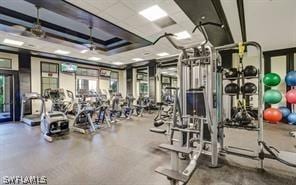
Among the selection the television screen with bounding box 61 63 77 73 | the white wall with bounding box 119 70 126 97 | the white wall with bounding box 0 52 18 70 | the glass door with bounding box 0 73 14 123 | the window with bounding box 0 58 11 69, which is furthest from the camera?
the white wall with bounding box 119 70 126 97

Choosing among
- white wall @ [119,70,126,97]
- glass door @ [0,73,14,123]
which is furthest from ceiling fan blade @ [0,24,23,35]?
white wall @ [119,70,126,97]

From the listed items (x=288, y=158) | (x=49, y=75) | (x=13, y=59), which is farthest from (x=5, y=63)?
(x=288, y=158)

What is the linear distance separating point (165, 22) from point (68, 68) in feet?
22.8

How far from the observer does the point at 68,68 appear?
9.41 metres

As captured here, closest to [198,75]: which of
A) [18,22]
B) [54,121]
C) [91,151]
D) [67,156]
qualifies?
[91,151]

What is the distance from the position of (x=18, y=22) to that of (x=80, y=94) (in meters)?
2.96

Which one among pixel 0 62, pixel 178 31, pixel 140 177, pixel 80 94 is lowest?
pixel 140 177

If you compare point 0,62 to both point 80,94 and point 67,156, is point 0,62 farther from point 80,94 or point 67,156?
point 67,156

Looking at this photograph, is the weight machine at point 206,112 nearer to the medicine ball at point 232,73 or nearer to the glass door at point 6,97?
the medicine ball at point 232,73

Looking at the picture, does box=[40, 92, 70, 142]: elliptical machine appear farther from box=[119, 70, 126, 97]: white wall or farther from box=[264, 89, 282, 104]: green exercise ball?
box=[119, 70, 126, 97]: white wall

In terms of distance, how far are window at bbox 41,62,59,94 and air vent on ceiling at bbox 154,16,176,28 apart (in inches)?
271

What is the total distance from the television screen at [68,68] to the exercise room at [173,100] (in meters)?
1.04

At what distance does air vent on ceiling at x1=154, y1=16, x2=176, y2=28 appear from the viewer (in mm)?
4413

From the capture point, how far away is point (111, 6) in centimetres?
371
